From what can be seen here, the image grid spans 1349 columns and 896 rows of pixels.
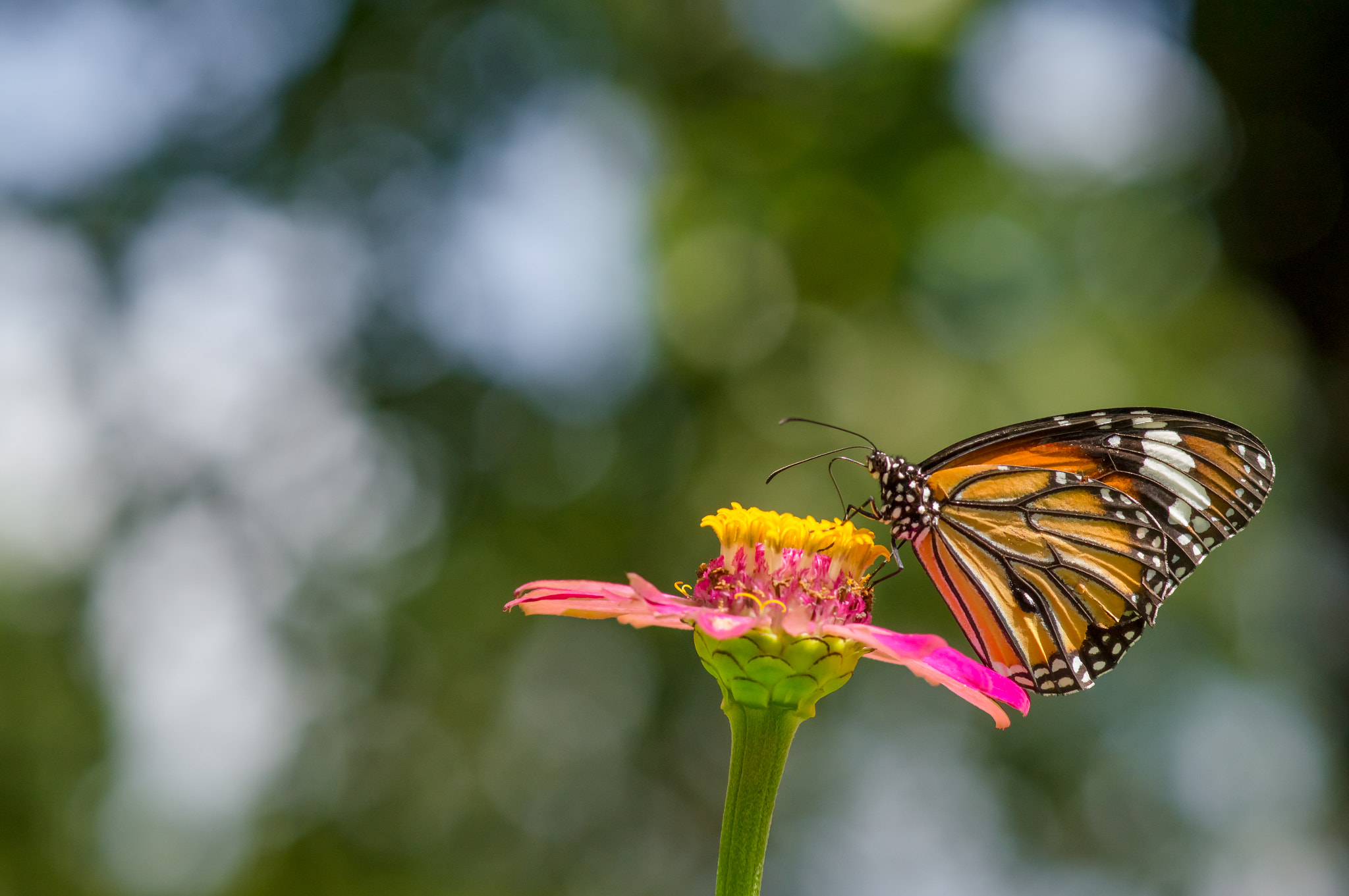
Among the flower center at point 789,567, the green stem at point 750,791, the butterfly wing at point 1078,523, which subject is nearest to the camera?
the green stem at point 750,791

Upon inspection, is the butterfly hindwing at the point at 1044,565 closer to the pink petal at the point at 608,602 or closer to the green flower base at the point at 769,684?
the green flower base at the point at 769,684

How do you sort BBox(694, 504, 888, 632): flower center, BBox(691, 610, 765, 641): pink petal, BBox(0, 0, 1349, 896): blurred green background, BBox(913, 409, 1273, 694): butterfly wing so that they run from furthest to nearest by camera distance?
BBox(0, 0, 1349, 896): blurred green background < BBox(913, 409, 1273, 694): butterfly wing < BBox(694, 504, 888, 632): flower center < BBox(691, 610, 765, 641): pink petal

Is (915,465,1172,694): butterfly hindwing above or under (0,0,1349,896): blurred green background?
above

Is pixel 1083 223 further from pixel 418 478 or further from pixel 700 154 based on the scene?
pixel 418 478

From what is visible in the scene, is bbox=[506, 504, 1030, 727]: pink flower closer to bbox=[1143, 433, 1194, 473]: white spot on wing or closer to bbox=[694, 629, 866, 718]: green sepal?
bbox=[694, 629, 866, 718]: green sepal

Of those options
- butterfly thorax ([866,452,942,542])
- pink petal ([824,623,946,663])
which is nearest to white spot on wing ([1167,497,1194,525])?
butterfly thorax ([866,452,942,542])

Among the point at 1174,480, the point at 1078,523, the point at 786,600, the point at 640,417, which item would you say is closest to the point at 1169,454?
the point at 1174,480

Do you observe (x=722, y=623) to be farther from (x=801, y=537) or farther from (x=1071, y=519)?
(x=1071, y=519)

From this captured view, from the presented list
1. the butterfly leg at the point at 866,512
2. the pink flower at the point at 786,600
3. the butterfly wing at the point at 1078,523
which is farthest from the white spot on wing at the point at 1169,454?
the pink flower at the point at 786,600
